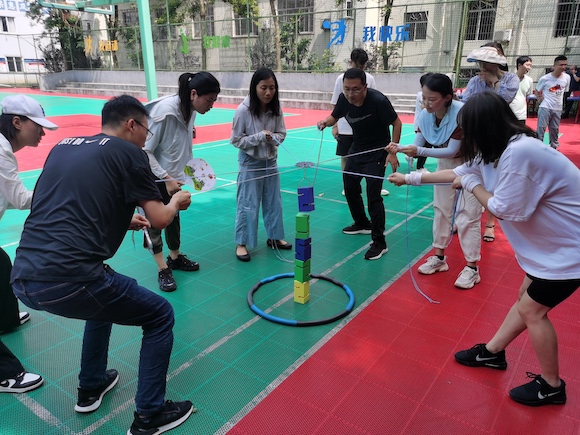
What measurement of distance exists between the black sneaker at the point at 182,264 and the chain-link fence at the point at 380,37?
45.3 ft

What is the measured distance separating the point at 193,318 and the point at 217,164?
5.91 meters

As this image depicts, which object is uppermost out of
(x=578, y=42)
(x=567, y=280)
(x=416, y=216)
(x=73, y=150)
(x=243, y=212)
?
(x=578, y=42)

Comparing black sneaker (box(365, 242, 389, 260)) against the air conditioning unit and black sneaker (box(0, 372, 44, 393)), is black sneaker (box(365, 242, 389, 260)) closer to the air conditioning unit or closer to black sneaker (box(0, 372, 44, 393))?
black sneaker (box(0, 372, 44, 393))

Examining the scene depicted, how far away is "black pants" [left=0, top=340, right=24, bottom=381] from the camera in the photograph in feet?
9.20

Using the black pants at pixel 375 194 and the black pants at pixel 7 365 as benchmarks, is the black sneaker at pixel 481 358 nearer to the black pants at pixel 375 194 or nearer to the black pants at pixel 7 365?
the black pants at pixel 375 194

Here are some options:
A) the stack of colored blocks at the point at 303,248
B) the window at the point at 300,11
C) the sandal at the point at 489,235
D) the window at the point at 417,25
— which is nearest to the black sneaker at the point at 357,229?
the sandal at the point at 489,235

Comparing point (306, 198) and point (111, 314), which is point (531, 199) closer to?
point (306, 198)

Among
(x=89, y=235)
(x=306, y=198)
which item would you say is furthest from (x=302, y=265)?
(x=89, y=235)

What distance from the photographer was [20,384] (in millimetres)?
2832

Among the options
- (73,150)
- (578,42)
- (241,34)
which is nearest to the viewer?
(73,150)

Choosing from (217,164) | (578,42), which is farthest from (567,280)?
(578,42)

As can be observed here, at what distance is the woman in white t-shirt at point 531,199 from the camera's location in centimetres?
226

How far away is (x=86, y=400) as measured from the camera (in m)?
2.66

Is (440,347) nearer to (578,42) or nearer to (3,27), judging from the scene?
(578,42)
